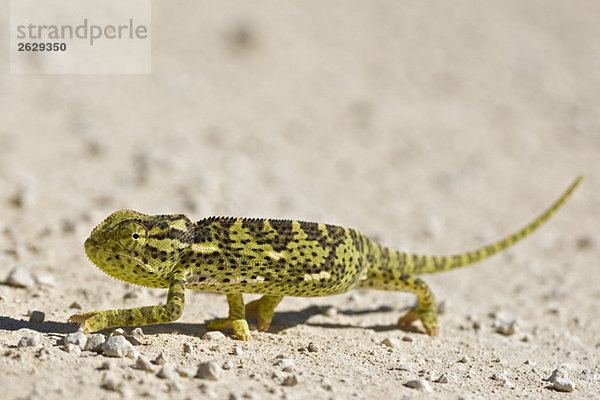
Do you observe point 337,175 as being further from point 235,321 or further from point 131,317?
point 131,317

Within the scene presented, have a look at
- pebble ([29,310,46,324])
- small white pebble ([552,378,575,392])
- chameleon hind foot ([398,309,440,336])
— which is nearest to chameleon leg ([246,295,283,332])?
chameleon hind foot ([398,309,440,336])

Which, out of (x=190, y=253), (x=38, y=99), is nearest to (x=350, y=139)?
(x=38, y=99)

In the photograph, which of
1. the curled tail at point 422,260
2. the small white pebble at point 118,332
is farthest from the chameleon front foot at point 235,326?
the curled tail at point 422,260

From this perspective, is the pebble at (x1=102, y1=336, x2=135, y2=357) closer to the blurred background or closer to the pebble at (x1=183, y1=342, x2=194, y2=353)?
the pebble at (x1=183, y1=342, x2=194, y2=353)

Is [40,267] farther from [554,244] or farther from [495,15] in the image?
[495,15]

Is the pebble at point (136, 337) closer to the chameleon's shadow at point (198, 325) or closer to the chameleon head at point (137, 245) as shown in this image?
the chameleon's shadow at point (198, 325)
